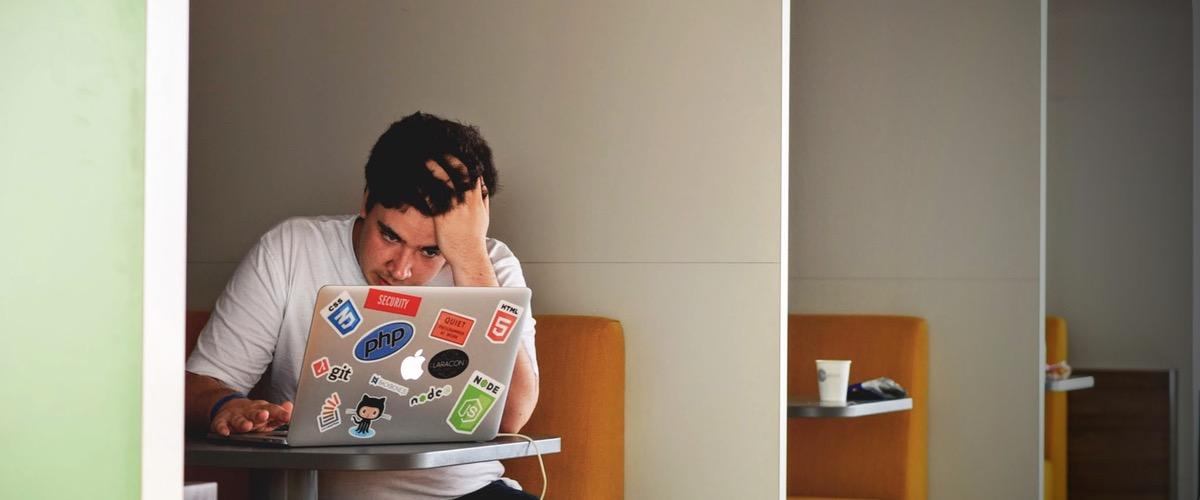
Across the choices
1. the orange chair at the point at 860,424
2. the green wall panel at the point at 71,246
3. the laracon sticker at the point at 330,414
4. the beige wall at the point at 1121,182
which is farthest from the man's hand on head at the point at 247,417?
the beige wall at the point at 1121,182

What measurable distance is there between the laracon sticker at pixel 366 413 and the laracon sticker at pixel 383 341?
0.06 meters

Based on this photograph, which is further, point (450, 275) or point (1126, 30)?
point (1126, 30)

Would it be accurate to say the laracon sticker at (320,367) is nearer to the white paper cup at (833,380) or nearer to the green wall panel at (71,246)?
the green wall panel at (71,246)

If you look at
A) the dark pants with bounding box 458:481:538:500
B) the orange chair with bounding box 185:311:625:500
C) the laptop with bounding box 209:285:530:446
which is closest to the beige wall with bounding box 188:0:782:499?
the orange chair with bounding box 185:311:625:500

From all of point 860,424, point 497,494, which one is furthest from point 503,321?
point 860,424

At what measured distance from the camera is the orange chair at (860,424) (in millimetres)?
3863

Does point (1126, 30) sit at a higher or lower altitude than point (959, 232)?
higher

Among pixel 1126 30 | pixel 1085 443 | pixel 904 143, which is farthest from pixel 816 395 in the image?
pixel 1126 30

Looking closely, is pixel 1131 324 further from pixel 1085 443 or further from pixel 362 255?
pixel 362 255

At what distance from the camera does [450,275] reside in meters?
2.70

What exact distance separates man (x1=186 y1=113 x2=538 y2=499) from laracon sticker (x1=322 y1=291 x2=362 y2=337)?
1.67 feet

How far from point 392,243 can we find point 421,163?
0.62 ft

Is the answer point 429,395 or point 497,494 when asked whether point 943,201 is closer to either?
point 497,494

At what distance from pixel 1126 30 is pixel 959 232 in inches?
81.7
